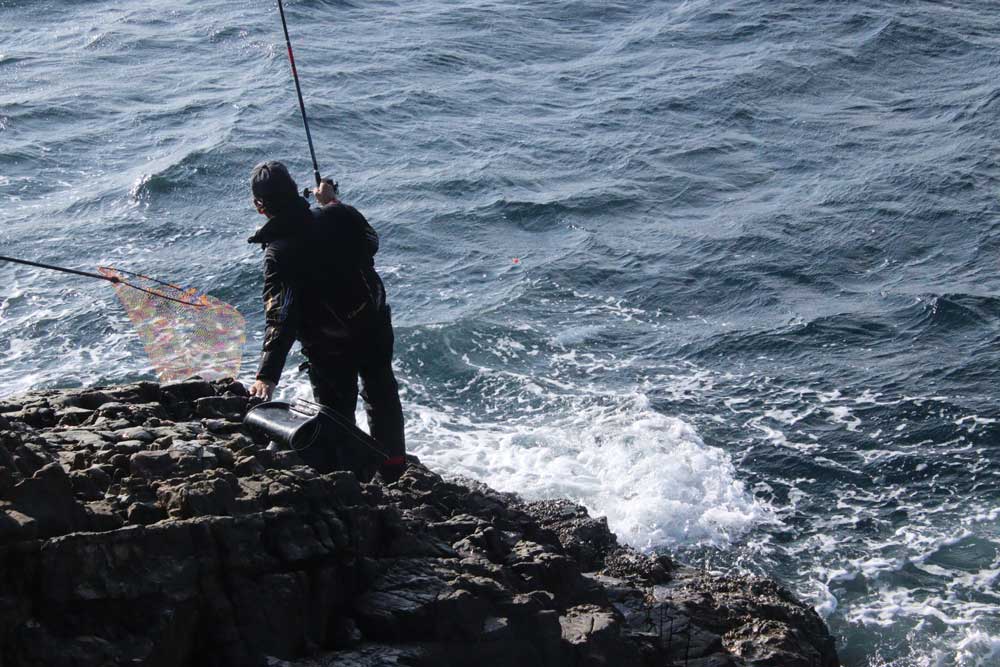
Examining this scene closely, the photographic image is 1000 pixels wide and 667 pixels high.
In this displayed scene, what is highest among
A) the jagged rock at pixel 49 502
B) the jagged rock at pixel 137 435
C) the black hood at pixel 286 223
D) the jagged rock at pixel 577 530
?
the black hood at pixel 286 223

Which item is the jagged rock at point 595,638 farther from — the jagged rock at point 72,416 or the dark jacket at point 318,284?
the jagged rock at point 72,416

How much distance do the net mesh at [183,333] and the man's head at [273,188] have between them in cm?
267

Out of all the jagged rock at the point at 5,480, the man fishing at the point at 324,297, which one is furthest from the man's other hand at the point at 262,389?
the jagged rock at the point at 5,480

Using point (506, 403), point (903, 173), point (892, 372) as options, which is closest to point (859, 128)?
point (903, 173)

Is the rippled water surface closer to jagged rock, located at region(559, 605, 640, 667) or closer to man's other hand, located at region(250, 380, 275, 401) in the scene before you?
jagged rock, located at region(559, 605, 640, 667)

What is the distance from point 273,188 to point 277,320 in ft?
2.32

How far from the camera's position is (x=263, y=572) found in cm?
501

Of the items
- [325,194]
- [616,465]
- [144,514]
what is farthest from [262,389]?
[616,465]

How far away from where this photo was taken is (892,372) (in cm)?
1159

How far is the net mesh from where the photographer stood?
9.64 metres

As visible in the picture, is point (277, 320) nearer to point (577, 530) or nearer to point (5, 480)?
point (5, 480)

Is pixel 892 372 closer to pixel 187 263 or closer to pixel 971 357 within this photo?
pixel 971 357

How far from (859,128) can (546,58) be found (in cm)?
725

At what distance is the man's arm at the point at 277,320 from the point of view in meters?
6.41
